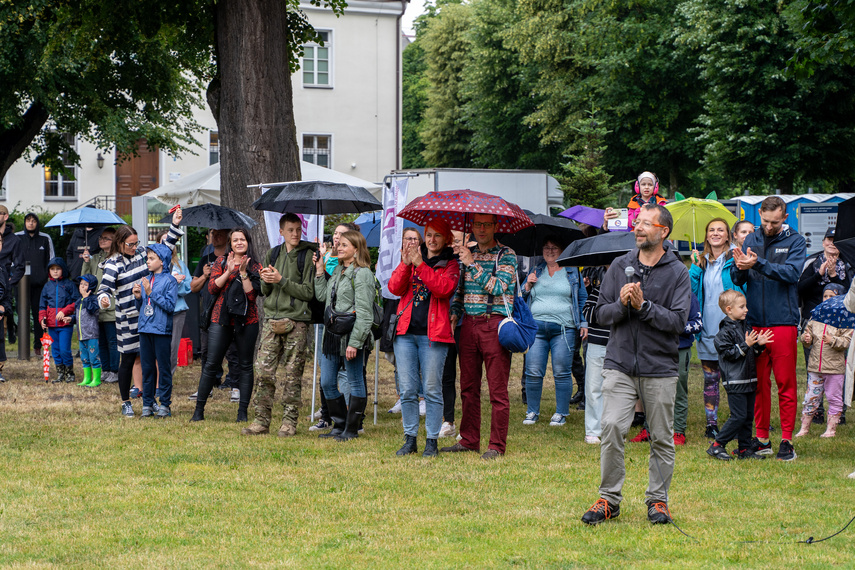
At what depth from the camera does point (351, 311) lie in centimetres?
902

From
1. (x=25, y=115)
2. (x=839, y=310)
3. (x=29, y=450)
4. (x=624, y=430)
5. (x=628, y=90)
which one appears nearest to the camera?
(x=624, y=430)

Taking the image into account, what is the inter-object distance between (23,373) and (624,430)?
34.8 feet

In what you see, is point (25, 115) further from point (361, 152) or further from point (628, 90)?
point (628, 90)

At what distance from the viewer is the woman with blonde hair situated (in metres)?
8.96

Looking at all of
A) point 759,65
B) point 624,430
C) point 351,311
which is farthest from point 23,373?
point 759,65

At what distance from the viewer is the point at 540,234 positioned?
10.7 m

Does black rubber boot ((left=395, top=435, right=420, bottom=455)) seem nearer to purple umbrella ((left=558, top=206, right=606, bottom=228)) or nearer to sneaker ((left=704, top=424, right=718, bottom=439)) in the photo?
sneaker ((left=704, top=424, right=718, bottom=439))

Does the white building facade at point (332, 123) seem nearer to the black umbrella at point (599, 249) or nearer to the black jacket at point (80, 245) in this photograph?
the black jacket at point (80, 245)

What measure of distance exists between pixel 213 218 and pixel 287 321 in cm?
177

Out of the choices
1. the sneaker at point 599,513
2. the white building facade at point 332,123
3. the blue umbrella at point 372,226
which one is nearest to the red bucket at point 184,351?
the blue umbrella at point 372,226

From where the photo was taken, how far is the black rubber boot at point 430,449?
8477mm

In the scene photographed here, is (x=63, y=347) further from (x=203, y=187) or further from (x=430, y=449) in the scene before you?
(x=430, y=449)

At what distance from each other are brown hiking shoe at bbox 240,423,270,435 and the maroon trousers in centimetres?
211

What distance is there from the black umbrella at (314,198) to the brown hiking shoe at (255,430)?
2.07 m
